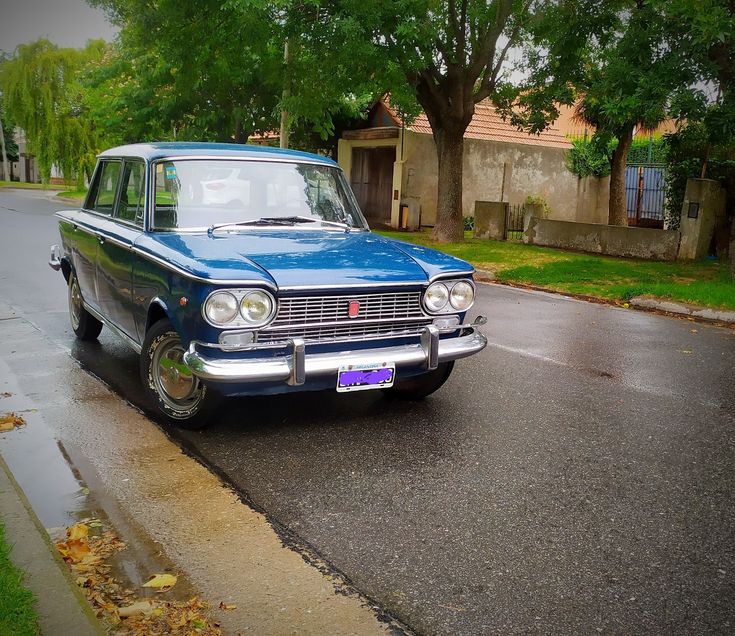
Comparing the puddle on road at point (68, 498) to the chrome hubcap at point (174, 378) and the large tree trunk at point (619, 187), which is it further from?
the large tree trunk at point (619, 187)

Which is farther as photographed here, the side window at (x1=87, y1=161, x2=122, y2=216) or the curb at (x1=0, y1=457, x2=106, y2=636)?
the side window at (x1=87, y1=161, x2=122, y2=216)

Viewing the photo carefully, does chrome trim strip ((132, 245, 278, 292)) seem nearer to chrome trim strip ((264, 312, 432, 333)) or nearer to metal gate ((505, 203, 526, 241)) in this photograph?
chrome trim strip ((264, 312, 432, 333))

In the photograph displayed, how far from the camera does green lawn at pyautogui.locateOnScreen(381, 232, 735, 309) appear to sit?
12195 mm

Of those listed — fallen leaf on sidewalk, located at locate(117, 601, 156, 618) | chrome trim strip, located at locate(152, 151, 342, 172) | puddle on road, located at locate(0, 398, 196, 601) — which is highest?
chrome trim strip, located at locate(152, 151, 342, 172)

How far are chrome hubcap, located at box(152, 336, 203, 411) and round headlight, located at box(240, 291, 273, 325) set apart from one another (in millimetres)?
680

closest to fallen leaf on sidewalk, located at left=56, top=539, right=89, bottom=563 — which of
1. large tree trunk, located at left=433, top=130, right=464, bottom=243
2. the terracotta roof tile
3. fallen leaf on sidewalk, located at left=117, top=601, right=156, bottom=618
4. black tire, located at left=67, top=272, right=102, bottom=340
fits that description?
fallen leaf on sidewalk, located at left=117, top=601, right=156, bottom=618

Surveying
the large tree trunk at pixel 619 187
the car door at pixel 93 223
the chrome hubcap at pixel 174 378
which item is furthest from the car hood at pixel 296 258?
the large tree trunk at pixel 619 187

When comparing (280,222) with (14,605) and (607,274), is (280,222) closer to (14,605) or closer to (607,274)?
(14,605)

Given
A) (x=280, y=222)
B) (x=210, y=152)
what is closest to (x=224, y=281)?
(x=280, y=222)

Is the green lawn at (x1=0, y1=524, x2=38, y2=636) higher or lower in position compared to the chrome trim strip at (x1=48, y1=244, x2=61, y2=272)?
lower

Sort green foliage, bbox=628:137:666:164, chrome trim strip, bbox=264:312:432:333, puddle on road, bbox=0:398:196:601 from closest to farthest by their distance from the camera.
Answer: puddle on road, bbox=0:398:196:601
chrome trim strip, bbox=264:312:432:333
green foliage, bbox=628:137:666:164

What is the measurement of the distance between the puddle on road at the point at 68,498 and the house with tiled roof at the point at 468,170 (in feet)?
70.3

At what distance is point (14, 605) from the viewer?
2.92 meters

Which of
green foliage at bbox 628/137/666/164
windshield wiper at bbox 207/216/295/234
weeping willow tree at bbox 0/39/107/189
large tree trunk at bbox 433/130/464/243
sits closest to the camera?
windshield wiper at bbox 207/216/295/234
